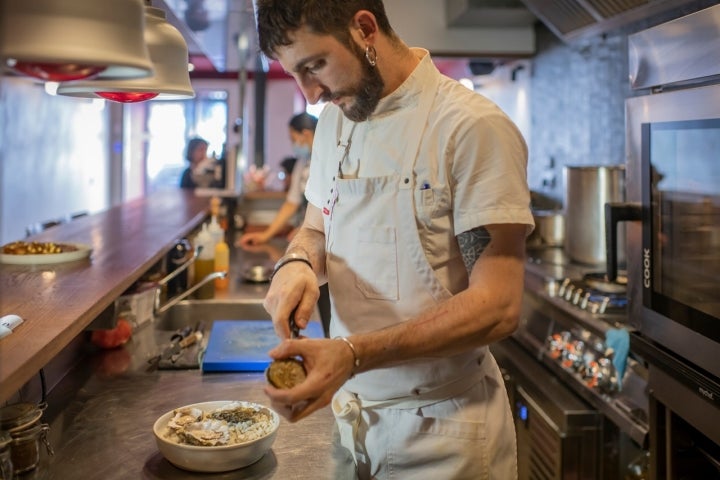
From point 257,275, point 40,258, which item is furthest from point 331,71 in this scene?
point 257,275

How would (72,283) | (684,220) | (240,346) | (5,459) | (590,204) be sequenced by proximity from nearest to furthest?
(5,459) → (684,220) → (72,283) → (240,346) → (590,204)

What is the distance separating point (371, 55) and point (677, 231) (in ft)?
3.41

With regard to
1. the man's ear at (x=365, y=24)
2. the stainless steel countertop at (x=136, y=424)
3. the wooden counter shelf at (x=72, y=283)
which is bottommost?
the stainless steel countertop at (x=136, y=424)

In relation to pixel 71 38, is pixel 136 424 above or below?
below

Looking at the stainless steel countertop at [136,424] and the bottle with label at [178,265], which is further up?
the bottle with label at [178,265]

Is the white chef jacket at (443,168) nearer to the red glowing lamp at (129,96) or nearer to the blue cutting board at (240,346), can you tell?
the red glowing lamp at (129,96)

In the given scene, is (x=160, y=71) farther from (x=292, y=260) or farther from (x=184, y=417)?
(x=184, y=417)

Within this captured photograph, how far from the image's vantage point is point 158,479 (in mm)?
1409

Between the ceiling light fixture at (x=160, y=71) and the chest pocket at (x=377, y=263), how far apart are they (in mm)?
602

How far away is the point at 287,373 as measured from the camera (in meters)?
1.14

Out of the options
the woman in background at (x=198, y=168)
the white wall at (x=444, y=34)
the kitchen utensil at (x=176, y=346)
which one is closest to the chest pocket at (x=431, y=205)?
the kitchen utensil at (x=176, y=346)

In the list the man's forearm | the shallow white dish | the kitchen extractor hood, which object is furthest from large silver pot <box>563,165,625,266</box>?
the shallow white dish

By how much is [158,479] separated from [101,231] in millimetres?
1991

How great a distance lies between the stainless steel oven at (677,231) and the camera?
174 cm
